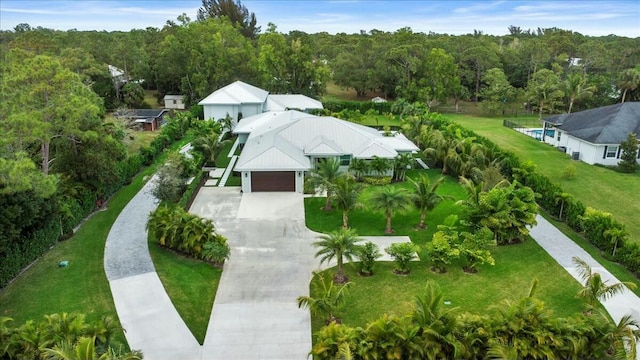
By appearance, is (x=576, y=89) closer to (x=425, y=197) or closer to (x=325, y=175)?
(x=425, y=197)

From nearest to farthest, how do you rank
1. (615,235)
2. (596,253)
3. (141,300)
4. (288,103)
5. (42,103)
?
(141,300) → (615,235) → (42,103) → (596,253) → (288,103)

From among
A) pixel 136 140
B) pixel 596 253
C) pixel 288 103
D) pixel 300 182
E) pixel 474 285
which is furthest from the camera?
pixel 288 103

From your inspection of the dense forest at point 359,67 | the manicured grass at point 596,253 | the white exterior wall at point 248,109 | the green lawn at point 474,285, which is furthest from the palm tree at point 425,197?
the white exterior wall at point 248,109

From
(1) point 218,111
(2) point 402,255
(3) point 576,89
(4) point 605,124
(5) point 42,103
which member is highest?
(5) point 42,103

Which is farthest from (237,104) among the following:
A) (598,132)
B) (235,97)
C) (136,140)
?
(598,132)

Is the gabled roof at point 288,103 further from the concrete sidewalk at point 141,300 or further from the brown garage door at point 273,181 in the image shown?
the concrete sidewalk at point 141,300
